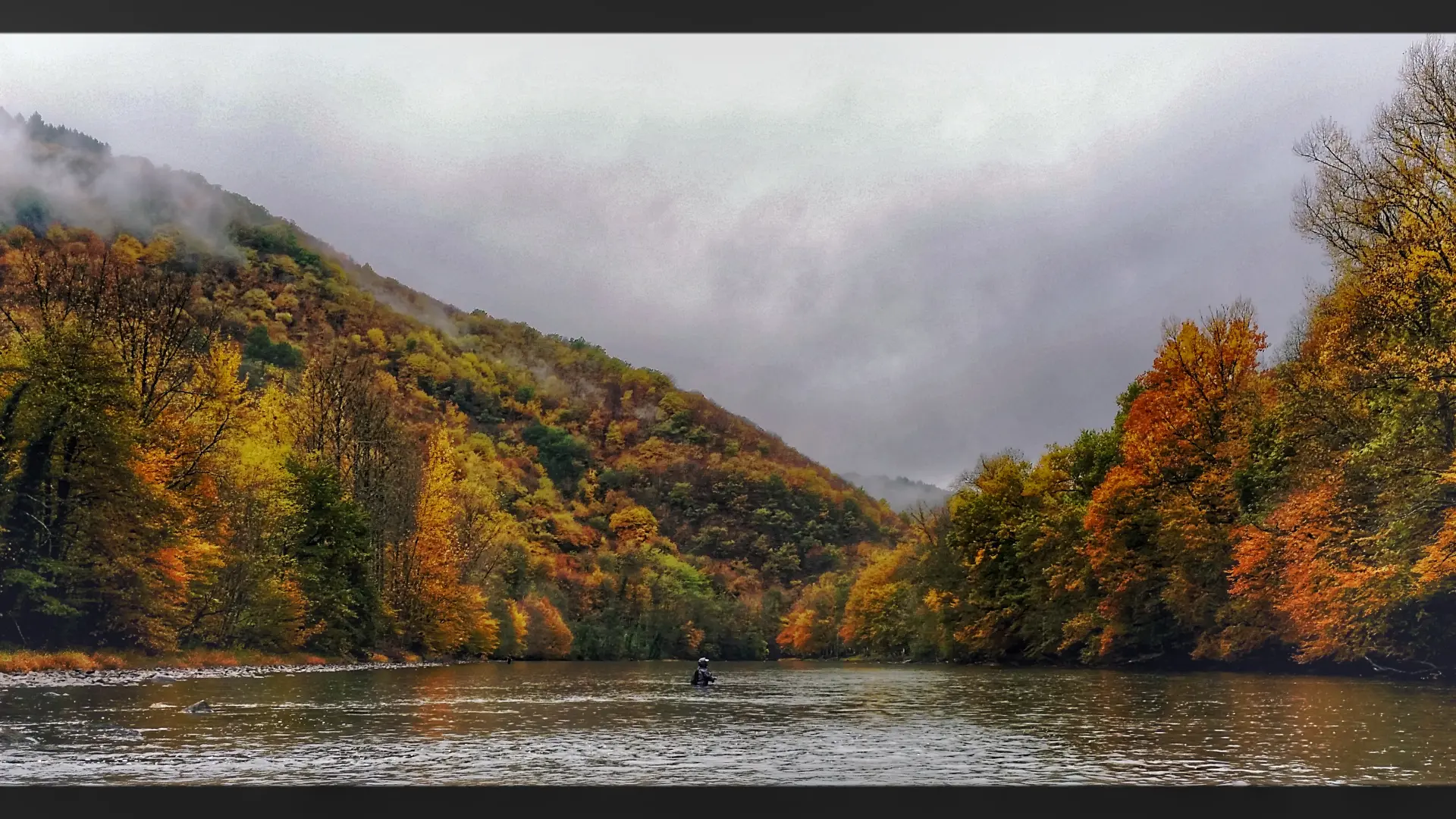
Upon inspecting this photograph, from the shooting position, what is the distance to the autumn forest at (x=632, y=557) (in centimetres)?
3347

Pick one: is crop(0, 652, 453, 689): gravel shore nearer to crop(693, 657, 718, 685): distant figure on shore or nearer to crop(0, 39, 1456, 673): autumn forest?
crop(0, 39, 1456, 673): autumn forest

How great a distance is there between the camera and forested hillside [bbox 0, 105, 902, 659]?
4222 cm

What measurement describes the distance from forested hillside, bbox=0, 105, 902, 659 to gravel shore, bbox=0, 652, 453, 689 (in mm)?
2556

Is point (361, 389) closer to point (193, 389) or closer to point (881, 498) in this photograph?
point (193, 389)

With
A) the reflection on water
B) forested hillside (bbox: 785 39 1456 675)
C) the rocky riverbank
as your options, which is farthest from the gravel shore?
forested hillside (bbox: 785 39 1456 675)

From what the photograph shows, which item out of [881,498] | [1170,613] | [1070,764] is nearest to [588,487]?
[881,498]

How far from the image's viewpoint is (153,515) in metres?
43.3

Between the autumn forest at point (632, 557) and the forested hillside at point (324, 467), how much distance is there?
227mm

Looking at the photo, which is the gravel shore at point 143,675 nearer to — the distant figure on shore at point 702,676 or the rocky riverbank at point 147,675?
the rocky riverbank at point 147,675

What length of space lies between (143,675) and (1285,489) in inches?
1595

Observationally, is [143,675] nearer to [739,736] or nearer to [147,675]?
[147,675]

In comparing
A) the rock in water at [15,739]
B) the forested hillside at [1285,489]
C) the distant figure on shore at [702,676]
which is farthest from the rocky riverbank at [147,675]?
the forested hillside at [1285,489]

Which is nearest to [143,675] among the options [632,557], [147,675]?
[147,675]

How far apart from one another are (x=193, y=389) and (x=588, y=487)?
84.7 meters
